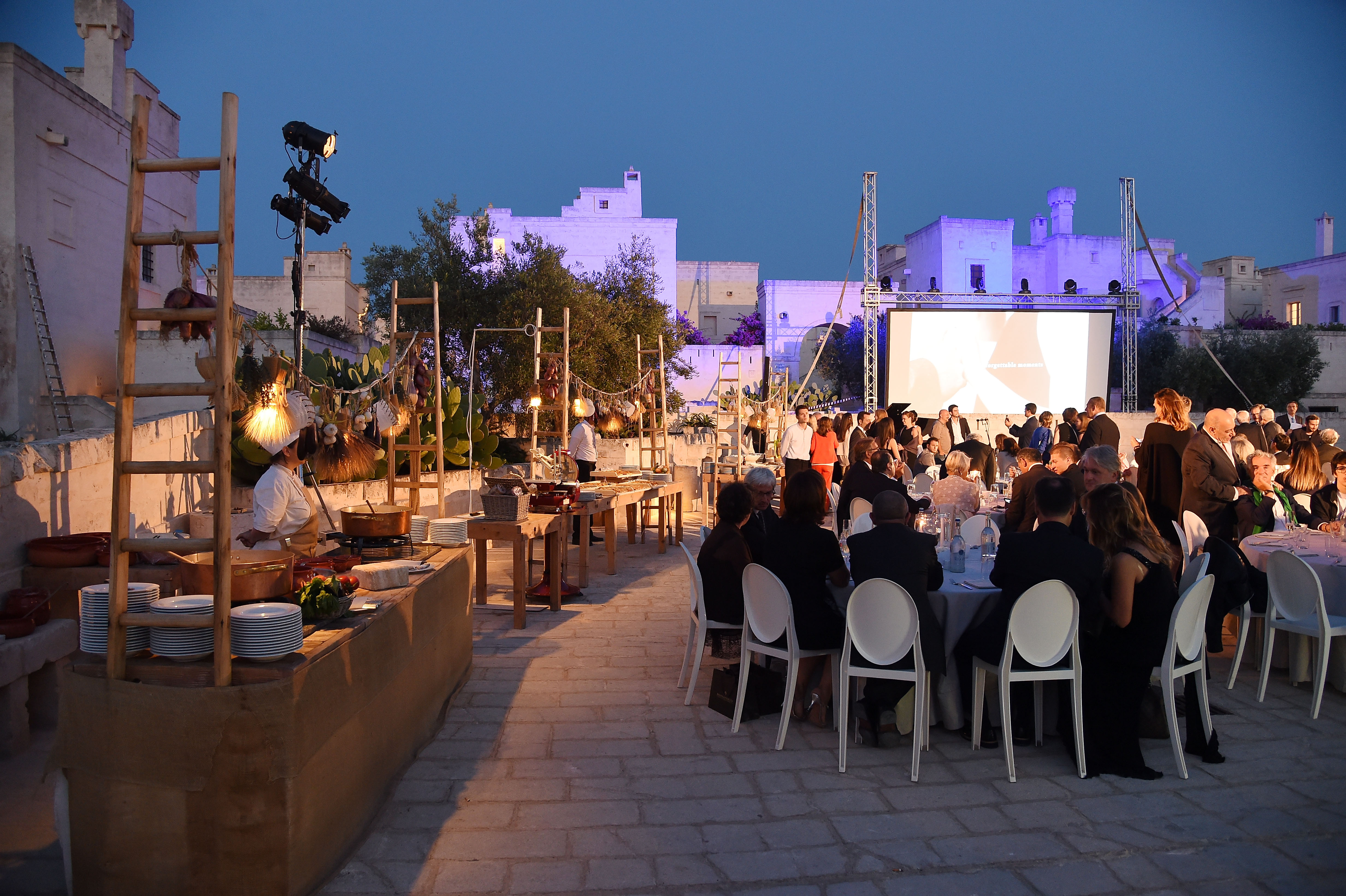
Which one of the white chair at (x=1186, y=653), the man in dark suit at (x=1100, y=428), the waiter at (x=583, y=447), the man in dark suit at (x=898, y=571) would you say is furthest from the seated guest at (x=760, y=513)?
the waiter at (x=583, y=447)

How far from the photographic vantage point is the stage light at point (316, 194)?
17.7ft

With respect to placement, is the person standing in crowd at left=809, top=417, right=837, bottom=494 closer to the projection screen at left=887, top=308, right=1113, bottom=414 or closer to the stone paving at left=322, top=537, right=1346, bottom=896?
the stone paving at left=322, top=537, right=1346, bottom=896

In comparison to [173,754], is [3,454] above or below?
above

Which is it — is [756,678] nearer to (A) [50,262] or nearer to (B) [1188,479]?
(B) [1188,479]

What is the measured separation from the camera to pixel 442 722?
4.14m

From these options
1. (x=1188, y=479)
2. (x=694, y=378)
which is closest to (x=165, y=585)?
(x=1188, y=479)

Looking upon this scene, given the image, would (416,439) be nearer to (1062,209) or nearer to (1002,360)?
(1002,360)

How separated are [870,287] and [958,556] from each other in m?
15.4

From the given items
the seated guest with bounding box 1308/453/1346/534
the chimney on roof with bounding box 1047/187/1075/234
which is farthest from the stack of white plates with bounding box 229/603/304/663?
the chimney on roof with bounding box 1047/187/1075/234

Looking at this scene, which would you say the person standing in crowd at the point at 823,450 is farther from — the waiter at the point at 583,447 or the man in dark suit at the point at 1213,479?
the man in dark suit at the point at 1213,479

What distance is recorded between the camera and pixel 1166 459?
20.0 ft

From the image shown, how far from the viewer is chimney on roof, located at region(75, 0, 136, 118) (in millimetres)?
15492

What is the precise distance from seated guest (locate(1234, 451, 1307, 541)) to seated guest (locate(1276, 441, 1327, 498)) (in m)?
0.44

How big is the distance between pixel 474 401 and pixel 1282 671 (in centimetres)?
976
